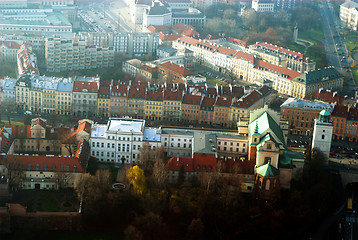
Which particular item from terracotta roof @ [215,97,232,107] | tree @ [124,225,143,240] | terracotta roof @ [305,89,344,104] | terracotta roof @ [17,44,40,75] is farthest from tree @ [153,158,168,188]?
terracotta roof @ [17,44,40,75]

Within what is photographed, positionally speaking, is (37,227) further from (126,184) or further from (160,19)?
(160,19)

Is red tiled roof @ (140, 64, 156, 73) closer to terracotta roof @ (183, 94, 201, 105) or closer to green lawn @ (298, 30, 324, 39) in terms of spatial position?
terracotta roof @ (183, 94, 201, 105)

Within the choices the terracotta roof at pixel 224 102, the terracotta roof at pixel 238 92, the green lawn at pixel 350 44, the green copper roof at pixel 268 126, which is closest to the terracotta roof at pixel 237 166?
the green copper roof at pixel 268 126

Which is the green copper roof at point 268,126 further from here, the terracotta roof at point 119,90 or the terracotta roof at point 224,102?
the terracotta roof at point 119,90

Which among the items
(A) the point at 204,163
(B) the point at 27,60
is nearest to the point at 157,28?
(B) the point at 27,60

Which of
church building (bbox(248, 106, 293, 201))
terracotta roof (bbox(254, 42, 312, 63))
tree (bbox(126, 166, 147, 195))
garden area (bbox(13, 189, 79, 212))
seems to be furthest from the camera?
terracotta roof (bbox(254, 42, 312, 63))

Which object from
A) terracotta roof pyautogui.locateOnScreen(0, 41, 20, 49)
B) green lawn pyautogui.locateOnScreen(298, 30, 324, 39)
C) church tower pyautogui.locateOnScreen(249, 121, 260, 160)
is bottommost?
church tower pyautogui.locateOnScreen(249, 121, 260, 160)
